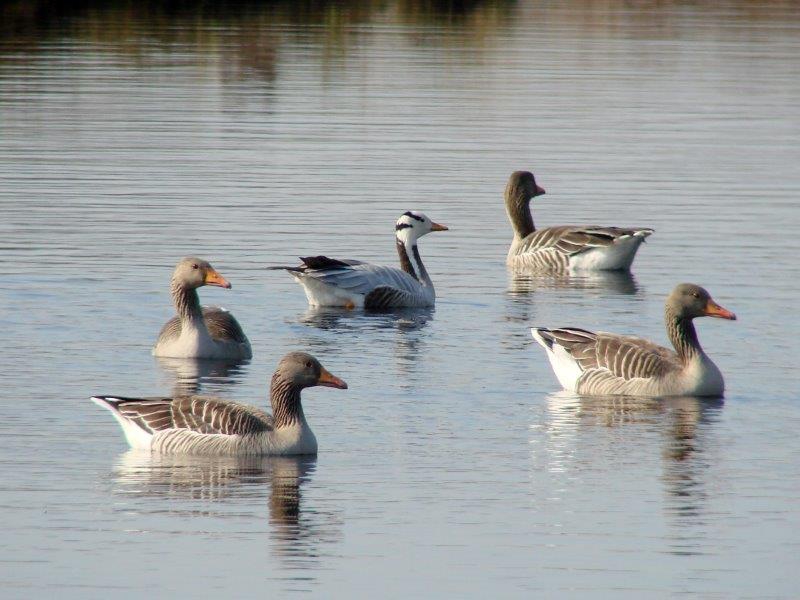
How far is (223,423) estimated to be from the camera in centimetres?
1423

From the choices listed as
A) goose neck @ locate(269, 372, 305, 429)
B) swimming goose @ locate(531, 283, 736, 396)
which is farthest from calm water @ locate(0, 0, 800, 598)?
goose neck @ locate(269, 372, 305, 429)

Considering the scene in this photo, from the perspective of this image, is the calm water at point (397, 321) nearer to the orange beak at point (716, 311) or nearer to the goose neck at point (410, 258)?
the goose neck at point (410, 258)

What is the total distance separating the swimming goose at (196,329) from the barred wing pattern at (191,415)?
3967 millimetres

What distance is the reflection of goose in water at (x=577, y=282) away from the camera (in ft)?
76.8

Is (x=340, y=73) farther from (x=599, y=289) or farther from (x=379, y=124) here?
(x=599, y=289)

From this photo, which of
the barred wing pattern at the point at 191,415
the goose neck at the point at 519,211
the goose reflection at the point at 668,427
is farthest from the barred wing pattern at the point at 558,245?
the barred wing pattern at the point at 191,415

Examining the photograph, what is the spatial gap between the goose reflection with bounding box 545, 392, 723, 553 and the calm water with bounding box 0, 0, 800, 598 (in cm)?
5

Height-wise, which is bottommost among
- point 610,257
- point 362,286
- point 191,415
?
point 610,257

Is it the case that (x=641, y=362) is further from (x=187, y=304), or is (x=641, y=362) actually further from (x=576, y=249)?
(x=576, y=249)

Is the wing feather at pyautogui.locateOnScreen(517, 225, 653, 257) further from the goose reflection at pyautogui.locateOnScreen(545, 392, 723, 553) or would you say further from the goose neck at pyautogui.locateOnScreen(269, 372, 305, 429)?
the goose neck at pyautogui.locateOnScreen(269, 372, 305, 429)

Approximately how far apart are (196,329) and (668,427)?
→ 212 inches

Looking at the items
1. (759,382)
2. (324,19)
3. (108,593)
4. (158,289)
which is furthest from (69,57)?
(108,593)

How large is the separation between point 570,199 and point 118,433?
661 inches

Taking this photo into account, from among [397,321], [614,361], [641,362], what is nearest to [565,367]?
[614,361]
